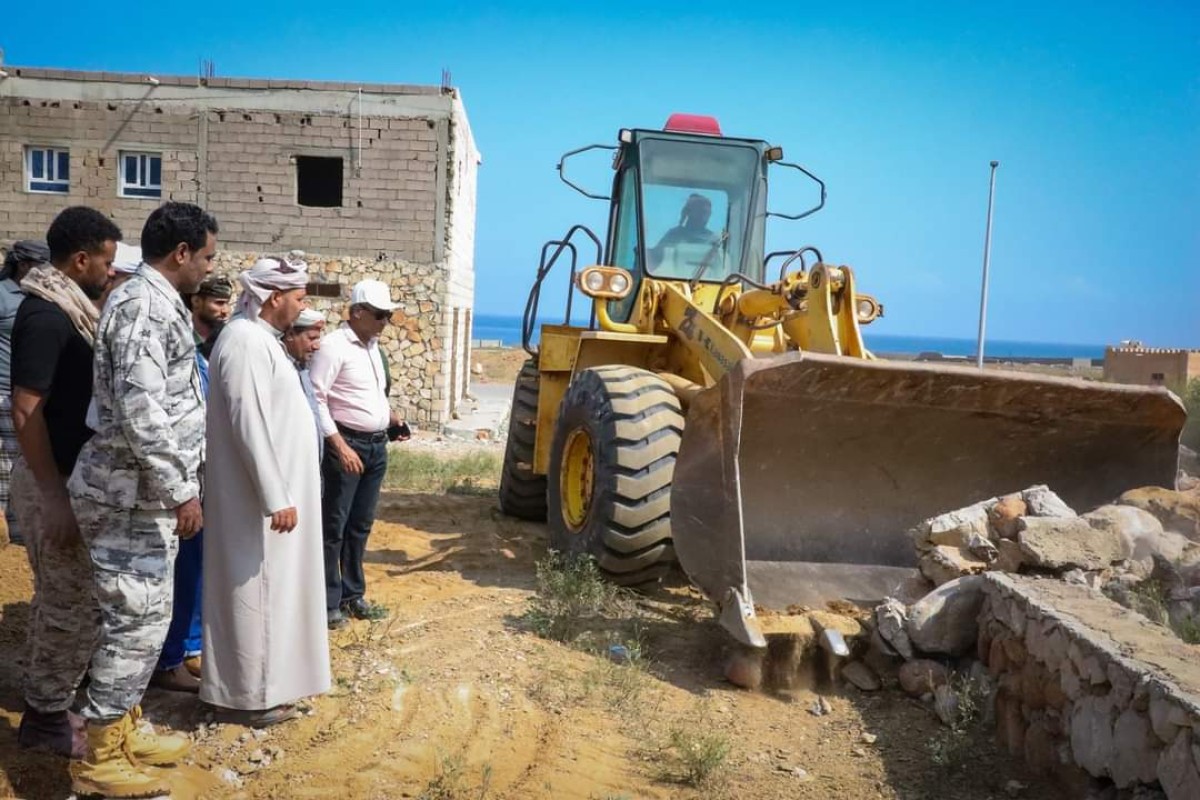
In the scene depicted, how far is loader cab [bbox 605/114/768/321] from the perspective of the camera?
7.29m

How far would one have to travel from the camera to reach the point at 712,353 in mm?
6113

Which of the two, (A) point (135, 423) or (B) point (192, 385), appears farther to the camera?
(B) point (192, 385)

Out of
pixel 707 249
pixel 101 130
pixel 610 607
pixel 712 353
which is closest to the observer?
pixel 610 607

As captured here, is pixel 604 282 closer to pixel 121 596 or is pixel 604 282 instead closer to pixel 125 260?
pixel 125 260

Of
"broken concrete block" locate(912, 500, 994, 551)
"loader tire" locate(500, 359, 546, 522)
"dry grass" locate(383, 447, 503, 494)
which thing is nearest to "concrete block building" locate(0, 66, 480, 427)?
"dry grass" locate(383, 447, 503, 494)

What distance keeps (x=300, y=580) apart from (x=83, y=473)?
93cm

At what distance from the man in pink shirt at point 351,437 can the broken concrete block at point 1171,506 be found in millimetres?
3921

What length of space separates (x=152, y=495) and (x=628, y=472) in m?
2.82

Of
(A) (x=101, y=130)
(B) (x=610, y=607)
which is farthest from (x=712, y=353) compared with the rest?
(A) (x=101, y=130)

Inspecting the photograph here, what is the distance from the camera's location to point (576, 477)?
6.61 meters

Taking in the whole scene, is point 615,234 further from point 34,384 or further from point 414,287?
point 414,287

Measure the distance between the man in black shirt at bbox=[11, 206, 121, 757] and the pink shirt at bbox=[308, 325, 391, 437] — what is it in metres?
1.45

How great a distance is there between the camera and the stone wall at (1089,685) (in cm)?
312

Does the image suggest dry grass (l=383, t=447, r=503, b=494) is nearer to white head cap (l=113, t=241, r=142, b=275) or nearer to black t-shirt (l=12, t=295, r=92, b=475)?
white head cap (l=113, t=241, r=142, b=275)
